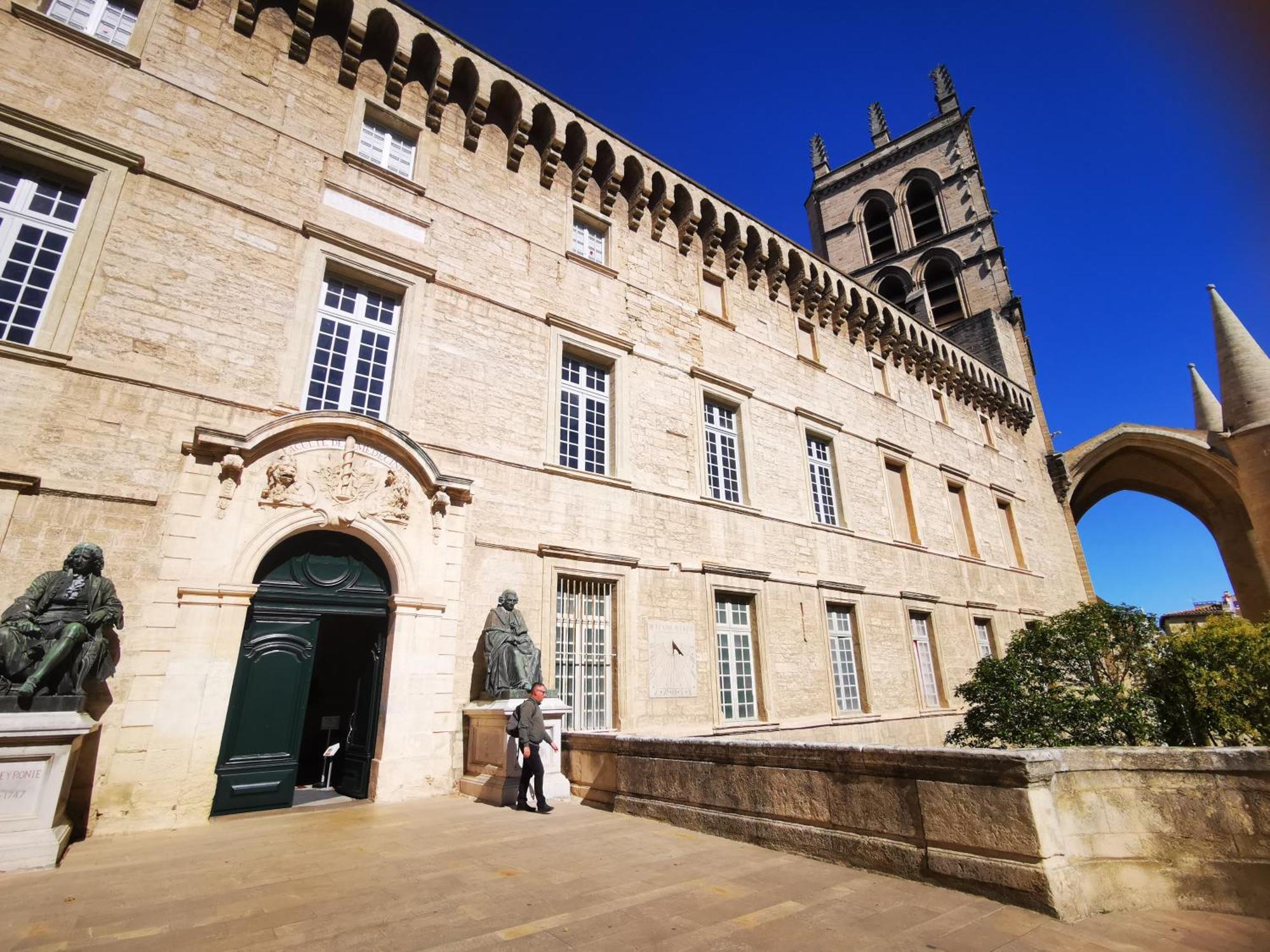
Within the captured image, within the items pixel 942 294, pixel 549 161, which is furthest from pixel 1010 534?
pixel 549 161

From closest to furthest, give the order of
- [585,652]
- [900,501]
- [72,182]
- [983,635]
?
[72,182], [585,652], [900,501], [983,635]

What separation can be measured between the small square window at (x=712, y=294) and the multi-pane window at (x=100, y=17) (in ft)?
32.1

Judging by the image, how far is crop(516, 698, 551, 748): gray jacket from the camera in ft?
20.0

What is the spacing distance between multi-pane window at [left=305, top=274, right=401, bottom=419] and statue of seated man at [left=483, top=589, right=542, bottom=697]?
3.16 m

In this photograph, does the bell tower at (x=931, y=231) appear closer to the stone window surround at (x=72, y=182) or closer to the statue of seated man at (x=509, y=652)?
the statue of seated man at (x=509, y=652)

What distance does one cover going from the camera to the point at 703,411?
39.5 ft

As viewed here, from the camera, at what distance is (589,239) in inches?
472

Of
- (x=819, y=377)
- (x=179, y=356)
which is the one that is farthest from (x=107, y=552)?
(x=819, y=377)

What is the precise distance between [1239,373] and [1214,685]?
20635 mm

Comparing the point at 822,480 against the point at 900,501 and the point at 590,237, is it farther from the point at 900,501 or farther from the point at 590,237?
the point at 590,237

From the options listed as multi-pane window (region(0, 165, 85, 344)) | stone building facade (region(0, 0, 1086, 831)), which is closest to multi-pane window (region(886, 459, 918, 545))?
stone building facade (region(0, 0, 1086, 831))

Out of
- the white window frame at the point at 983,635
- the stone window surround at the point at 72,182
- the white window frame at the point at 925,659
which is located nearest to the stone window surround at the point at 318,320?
the stone window surround at the point at 72,182

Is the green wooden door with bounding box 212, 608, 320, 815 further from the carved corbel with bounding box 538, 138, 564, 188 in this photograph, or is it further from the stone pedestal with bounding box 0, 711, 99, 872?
the carved corbel with bounding box 538, 138, 564, 188

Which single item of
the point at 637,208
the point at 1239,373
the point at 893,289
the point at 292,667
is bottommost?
the point at 292,667
